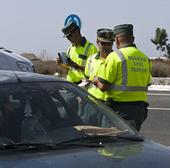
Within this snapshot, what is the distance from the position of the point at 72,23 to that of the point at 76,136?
3455 millimetres

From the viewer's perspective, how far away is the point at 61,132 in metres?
4.37

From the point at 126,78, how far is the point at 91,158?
230 centimetres

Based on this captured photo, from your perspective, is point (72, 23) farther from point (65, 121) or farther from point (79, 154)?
point (79, 154)

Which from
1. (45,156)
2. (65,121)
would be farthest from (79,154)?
(65,121)

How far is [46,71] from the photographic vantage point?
91.5ft

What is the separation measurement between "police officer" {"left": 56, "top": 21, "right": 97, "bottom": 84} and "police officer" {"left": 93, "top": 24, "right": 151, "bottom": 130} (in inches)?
54.5

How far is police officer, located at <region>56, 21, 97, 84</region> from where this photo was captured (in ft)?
25.0

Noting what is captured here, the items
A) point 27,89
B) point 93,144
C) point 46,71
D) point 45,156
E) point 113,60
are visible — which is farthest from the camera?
point 46,71

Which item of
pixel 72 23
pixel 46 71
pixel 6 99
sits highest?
pixel 72 23

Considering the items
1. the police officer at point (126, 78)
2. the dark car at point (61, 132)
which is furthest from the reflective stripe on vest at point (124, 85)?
the dark car at point (61, 132)

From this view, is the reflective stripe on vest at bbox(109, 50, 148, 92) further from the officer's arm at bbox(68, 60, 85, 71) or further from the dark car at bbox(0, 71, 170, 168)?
the officer's arm at bbox(68, 60, 85, 71)

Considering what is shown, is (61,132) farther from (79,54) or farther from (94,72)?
(79,54)

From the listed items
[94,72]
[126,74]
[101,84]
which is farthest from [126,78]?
[94,72]

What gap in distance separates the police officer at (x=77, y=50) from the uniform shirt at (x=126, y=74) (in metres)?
1.50
